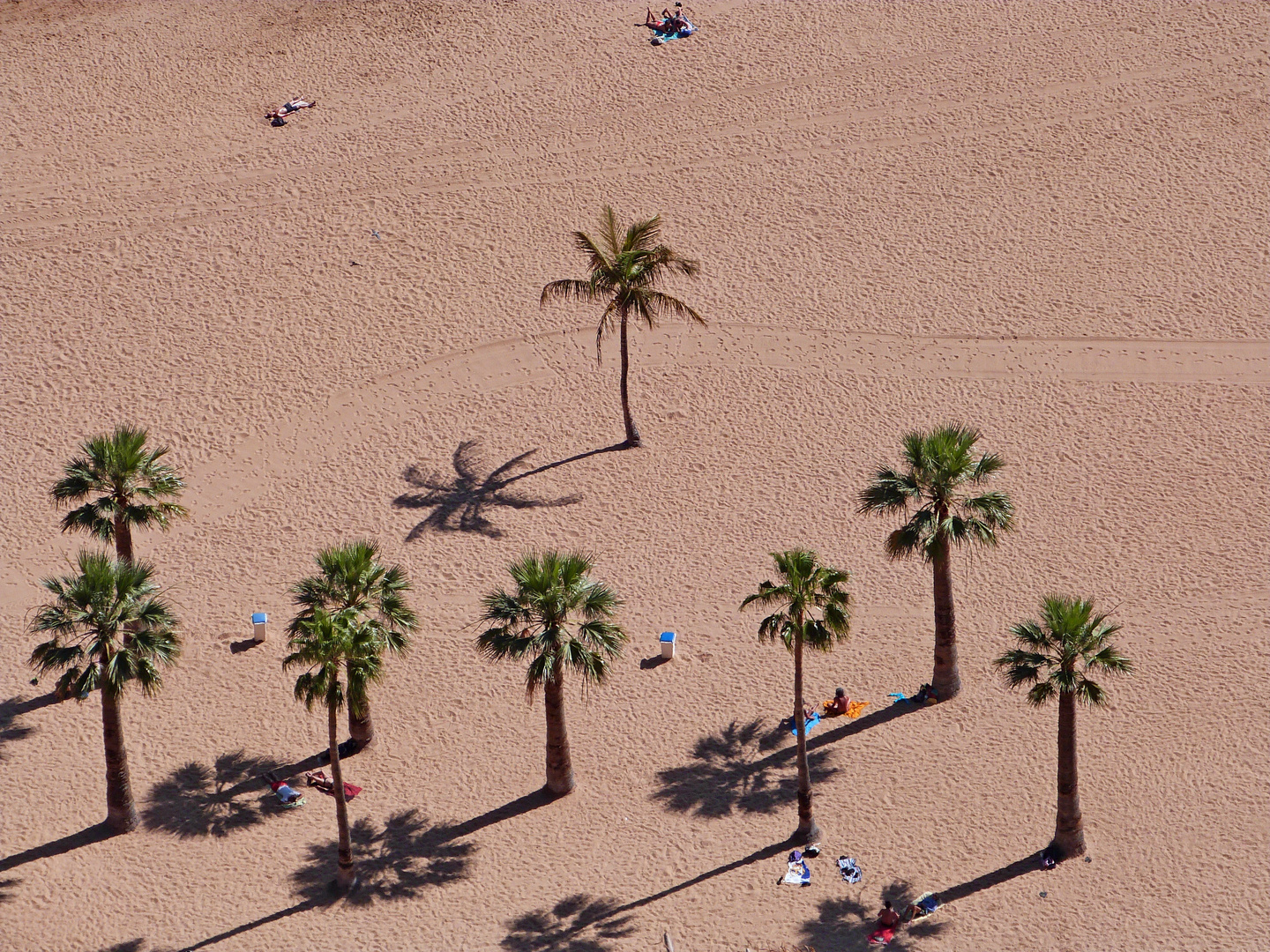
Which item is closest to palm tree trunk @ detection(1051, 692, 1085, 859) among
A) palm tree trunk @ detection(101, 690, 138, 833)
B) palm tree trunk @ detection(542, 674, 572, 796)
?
palm tree trunk @ detection(542, 674, 572, 796)

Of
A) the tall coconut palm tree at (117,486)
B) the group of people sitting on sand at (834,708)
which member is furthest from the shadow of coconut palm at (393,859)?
the group of people sitting on sand at (834,708)

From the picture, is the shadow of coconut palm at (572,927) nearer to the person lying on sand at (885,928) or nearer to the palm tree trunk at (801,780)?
the palm tree trunk at (801,780)

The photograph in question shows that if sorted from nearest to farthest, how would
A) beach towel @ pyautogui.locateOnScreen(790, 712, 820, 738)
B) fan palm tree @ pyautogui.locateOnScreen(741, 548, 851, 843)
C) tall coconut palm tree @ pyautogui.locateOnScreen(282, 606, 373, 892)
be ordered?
tall coconut palm tree @ pyautogui.locateOnScreen(282, 606, 373, 892) < fan palm tree @ pyautogui.locateOnScreen(741, 548, 851, 843) < beach towel @ pyautogui.locateOnScreen(790, 712, 820, 738)

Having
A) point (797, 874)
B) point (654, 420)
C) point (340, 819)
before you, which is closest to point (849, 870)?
point (797, 874)

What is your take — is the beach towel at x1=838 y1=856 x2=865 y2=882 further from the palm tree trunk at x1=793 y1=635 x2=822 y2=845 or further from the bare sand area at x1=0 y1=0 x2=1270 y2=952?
the palm tree trunk at x1=793 y1=635 x2=822 y2=845

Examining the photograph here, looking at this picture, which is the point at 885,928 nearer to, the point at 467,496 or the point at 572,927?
the point at 572,927

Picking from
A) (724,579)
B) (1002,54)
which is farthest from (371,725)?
(1002,54)
